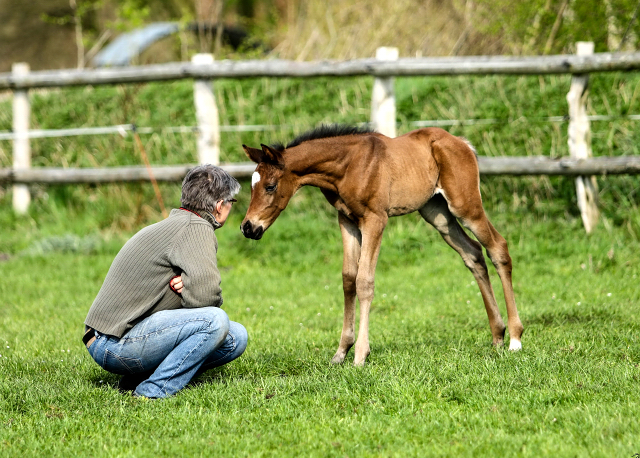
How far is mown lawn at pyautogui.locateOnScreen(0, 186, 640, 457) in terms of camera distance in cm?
383

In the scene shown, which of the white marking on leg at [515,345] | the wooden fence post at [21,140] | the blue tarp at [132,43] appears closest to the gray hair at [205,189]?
the white marking on leg at [515,345]

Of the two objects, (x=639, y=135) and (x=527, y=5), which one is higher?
(x=527, y=5)

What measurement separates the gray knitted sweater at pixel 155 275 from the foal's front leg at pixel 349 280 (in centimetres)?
115

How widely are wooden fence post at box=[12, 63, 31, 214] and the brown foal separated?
280 inches

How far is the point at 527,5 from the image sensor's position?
1073 cm

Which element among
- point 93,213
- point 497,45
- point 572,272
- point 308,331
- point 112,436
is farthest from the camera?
point 497,45

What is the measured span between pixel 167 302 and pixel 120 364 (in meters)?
0.49

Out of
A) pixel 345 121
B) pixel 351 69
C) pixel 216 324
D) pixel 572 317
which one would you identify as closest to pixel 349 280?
pixel 216 324

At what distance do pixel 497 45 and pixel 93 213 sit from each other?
7.11 metres

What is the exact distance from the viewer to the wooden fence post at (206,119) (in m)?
9.75

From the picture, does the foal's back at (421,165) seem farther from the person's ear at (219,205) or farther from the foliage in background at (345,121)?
the foliage in background at (345,121)

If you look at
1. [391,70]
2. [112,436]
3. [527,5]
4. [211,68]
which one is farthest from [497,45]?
[112,436]

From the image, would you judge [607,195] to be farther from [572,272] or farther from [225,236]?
[225,236]

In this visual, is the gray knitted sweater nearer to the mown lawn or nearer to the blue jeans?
the blue jeans
